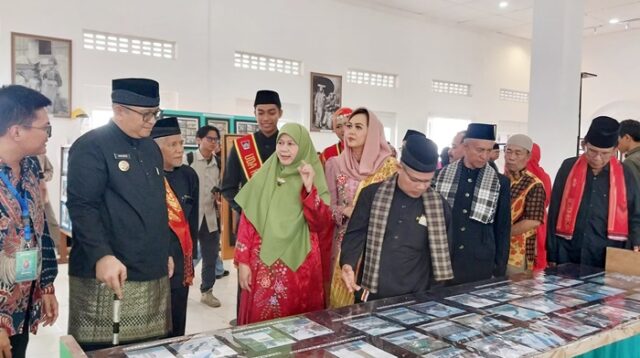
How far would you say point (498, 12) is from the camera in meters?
8.72

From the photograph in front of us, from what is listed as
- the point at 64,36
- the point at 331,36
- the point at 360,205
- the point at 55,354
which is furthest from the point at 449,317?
the point at 331,36

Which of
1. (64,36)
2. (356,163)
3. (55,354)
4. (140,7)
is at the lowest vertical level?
(55,354)

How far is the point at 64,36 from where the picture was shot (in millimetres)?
5730

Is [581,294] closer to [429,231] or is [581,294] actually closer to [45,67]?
[429,231]

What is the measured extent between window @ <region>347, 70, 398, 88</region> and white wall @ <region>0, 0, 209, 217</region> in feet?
8.77

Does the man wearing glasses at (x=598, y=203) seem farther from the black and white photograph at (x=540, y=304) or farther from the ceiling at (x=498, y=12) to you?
the ceiling at (x=498, y=12)

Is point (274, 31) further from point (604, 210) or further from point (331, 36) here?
point (604, 210)

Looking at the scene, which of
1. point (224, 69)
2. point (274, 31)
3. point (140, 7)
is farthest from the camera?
point (274, 31)

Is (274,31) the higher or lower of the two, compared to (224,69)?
higher

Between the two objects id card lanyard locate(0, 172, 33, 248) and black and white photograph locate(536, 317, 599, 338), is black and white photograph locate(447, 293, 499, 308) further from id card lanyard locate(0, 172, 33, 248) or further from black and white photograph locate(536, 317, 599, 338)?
id card lanyard locate(0, 172, 33, 248)

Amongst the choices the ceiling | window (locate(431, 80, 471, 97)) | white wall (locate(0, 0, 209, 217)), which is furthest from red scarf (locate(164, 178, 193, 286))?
window (locate(431, 80, 471, 97))

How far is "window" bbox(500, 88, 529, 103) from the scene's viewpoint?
34.7 feet

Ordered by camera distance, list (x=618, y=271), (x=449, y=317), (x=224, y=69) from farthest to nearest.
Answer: (x=224, y=69), (x=618, y=271), (x=449, y=317)

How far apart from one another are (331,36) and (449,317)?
6923 millimetres
